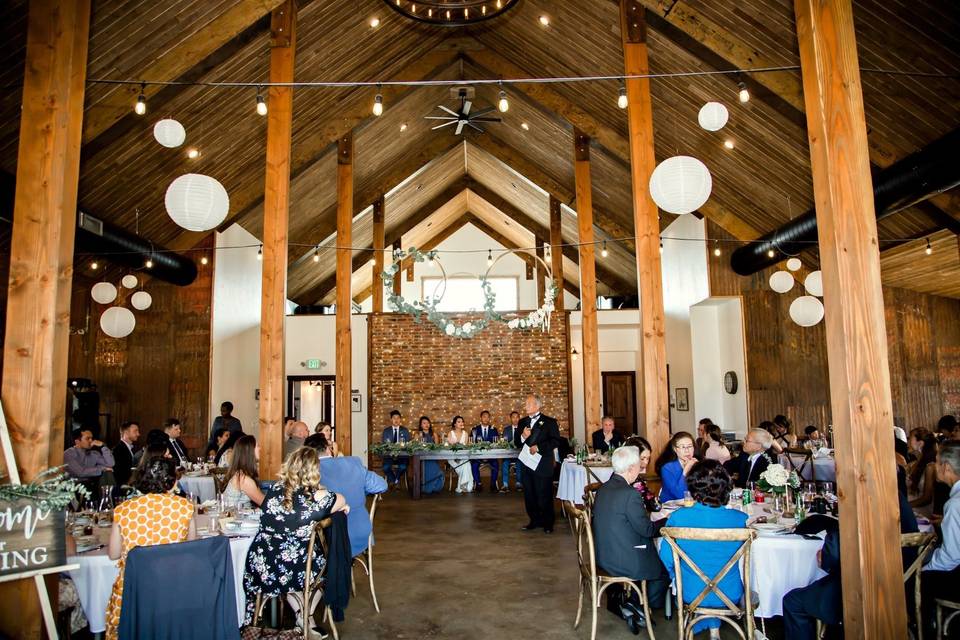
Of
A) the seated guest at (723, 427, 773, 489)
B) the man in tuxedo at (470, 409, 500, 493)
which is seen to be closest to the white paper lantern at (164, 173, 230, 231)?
the seated guest at (723, 427, 773, 489)

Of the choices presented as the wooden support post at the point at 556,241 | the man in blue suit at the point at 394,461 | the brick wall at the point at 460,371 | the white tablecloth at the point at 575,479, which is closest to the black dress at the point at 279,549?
the white tablecloth at the point at 575,479

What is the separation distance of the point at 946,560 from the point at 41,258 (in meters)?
4.88

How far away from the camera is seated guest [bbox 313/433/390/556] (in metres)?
4.68

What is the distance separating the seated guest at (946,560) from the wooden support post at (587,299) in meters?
6.58

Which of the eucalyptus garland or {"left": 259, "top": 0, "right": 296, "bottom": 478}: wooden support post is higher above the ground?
{"left": 259, "top": 0, "right": 296, "bottom": 478}: wooden support post

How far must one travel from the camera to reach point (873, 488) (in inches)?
118

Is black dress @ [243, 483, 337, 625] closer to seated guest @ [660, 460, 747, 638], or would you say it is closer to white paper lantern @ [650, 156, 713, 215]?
seated guest @ [660, 460, 747, 638]

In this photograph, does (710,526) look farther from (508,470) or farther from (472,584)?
(508,470)

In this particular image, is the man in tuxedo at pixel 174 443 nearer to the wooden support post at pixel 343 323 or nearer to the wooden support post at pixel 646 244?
the wooden support post at pixel 343 323

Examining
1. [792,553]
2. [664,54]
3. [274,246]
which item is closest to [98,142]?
[274,246]

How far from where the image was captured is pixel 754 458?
5781 mm

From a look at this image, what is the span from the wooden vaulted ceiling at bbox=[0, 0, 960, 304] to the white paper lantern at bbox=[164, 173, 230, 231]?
272cm

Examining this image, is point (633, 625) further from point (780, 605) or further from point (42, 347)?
point (42, 347)

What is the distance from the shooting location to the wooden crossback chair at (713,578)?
10.8 ft
